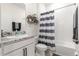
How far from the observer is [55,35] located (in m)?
1.44

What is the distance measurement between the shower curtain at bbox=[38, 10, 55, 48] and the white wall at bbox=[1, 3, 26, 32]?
0.30m

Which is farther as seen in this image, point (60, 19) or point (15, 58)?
point (60, 19)

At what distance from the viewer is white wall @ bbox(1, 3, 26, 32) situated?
4.23 feet

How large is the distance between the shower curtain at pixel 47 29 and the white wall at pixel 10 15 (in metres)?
0.30

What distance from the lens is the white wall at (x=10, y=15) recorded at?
1289mm

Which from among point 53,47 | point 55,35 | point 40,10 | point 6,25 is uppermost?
point 40,10

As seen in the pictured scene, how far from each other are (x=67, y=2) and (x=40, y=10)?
1.41 feet

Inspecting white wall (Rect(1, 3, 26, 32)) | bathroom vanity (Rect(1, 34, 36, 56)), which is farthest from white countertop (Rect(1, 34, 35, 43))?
white wall (Rect(1, 3, 26, 32))

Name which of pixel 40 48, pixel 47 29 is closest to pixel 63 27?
pixel 47 29

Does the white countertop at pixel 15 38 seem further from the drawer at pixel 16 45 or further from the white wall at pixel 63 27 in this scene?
the white wall at pixel 63 27

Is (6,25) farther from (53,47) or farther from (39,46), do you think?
(53,47)

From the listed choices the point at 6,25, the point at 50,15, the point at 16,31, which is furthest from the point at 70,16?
the point at 6,25

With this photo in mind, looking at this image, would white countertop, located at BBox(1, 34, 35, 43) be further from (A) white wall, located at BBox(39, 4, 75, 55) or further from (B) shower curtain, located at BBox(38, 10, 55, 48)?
(A) white wall, located at BBox(39, 4, 75, 55)

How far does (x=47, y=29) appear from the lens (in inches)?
57.7
